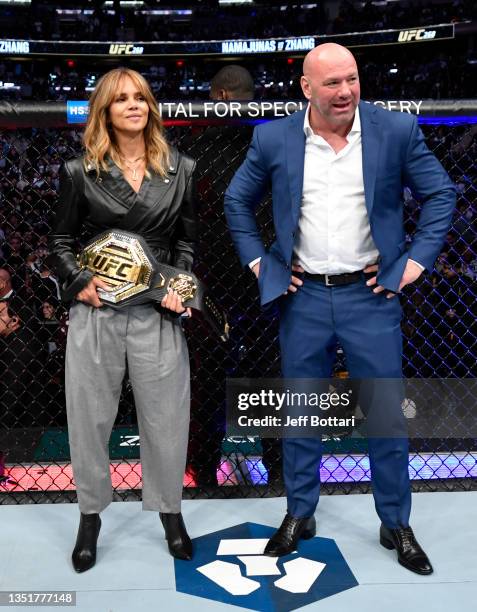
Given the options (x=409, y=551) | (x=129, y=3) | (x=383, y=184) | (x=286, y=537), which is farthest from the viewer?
(x=129, y=3)

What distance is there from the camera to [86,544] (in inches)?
88.6

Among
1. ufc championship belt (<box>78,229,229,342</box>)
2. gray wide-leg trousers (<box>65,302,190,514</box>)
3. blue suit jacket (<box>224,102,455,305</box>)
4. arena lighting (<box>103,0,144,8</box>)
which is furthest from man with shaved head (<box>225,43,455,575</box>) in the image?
arena lighting (<box>103,0,144,8</box>)

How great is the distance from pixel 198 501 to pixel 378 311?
3.40 feet

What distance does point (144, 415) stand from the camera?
225cm

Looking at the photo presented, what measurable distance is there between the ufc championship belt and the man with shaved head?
0.71ft

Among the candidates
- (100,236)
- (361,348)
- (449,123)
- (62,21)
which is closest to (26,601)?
(100,236)

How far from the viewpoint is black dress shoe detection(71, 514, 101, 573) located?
2215 mm

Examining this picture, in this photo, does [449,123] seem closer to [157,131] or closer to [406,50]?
[157,131]

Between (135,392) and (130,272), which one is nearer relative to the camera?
(130,272)

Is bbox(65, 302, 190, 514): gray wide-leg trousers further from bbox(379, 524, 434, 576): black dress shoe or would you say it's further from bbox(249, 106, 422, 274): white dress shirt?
bbox(379, 524, 434, 576): black dress shoe

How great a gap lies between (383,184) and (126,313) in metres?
0.81

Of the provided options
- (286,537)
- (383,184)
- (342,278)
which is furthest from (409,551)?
(383,184)

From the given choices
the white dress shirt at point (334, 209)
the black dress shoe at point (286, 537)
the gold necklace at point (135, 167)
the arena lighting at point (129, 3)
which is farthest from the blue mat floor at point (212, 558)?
the arena lighting at point (129, 3)

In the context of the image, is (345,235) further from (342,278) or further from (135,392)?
(135,392)
